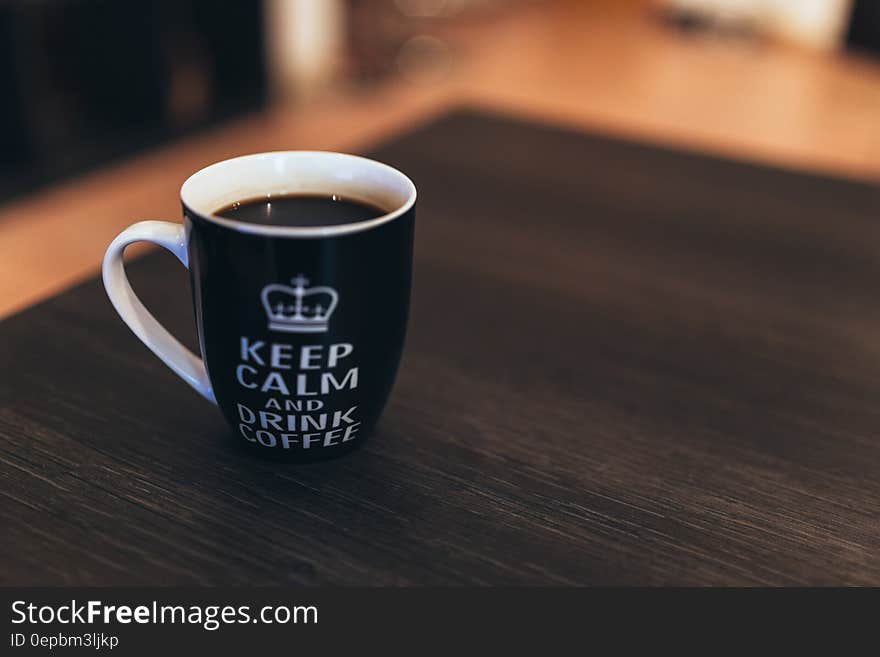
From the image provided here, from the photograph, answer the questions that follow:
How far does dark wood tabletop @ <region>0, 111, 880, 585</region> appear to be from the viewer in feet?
1.50

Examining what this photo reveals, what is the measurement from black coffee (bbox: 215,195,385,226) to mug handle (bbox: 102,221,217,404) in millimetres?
31

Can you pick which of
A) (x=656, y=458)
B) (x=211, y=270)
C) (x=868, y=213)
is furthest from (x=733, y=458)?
(x=868, y=213)

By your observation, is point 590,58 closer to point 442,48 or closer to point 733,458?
point 442,48

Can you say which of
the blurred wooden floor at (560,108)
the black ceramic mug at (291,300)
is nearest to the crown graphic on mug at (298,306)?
the black ceramic mug at (291,300)

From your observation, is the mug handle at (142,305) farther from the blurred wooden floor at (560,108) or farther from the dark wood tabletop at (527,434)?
the blurred wooden floor at (560,108)

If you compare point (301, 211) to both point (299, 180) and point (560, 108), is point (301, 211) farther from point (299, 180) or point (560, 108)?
point (560, 108)

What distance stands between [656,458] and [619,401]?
59mm

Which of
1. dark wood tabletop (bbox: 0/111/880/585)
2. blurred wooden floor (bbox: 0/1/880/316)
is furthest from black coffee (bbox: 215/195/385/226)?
blurred wooden floor (bbox: 0/1/880/316)

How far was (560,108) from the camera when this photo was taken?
3.05 m

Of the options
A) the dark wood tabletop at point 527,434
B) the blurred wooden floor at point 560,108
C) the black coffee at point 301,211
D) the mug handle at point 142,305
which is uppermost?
the black coffee at point 301,211

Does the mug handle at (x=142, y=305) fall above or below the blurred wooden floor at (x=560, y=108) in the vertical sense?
above

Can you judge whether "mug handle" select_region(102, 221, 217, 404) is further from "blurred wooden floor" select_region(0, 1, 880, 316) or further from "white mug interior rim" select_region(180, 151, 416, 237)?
"blurred wooden floor" select_region(0, 1, 880, 316)

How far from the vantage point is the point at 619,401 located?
1.93ft

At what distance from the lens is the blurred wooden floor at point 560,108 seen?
6.63 feet
